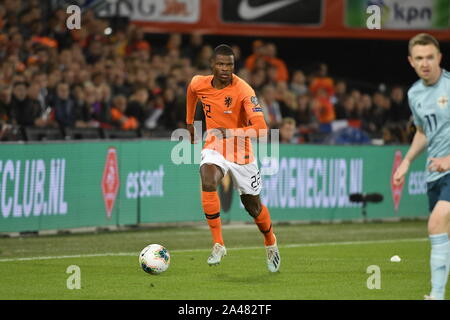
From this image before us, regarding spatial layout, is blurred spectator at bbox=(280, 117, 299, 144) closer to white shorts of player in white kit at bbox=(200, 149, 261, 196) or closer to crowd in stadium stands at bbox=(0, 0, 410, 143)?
crowd in stadium stands at bbox=(0, 0, 410, 143)

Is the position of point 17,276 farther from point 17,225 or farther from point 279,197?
point 279,197

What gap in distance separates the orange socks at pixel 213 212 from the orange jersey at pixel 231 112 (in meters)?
0.50

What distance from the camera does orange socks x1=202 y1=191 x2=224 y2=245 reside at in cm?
1182

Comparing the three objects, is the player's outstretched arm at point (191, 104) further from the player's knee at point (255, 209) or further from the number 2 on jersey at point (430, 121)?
the number 2 on jersey at point (430, 121)

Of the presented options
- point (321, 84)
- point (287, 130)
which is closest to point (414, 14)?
point (321, 84)

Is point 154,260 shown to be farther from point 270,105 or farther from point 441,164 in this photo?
point 270,105

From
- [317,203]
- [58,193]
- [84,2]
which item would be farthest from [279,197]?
[84,2]

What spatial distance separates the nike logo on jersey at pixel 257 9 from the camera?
25.1m

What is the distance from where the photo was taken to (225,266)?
40.7 ft

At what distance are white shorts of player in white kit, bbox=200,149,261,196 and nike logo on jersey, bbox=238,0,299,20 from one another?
1364 cm

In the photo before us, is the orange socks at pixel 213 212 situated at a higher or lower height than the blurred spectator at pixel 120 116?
lower

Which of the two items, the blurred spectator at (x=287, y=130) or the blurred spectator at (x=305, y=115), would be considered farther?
the blurred spectator at (x=305, y=115)

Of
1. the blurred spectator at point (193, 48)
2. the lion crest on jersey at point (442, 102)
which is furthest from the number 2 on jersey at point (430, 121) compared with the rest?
the blurred spectator at point (193, 48)

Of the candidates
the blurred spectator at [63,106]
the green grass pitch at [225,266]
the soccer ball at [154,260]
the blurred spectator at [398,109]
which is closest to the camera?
the green grass pitch at [225,266]
